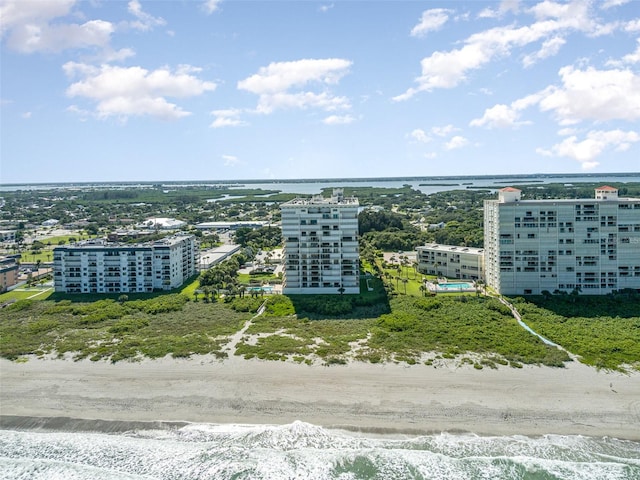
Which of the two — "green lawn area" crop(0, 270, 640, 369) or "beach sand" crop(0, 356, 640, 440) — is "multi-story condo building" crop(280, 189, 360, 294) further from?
"beach sand" crop(0, 356, 640, 440)

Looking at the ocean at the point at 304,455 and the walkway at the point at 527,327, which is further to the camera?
the walkway at the point at 527,327

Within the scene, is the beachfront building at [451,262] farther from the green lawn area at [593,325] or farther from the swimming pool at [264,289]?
the swimming pool at [264,289]

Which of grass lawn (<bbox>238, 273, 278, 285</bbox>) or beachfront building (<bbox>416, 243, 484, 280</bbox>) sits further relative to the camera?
grass lawn (<bbox>238, 273, 278, 285</bbox>)

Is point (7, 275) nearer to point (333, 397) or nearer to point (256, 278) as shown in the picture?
point (256, 278)

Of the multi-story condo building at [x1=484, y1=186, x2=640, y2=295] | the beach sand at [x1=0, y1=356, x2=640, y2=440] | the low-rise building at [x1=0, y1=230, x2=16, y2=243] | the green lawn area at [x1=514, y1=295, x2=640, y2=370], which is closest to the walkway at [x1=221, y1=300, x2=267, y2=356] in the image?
the beach sand at [x1=0, y1=356, x2=640, y2=440]

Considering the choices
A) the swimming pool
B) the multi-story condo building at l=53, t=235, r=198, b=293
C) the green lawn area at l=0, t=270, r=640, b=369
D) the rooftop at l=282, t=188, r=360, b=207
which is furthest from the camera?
the multi-story condo building at l=53, t=235, r=198, b=293

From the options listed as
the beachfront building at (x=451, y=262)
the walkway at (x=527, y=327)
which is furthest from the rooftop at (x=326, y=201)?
the walkway at (x=527, y=327)

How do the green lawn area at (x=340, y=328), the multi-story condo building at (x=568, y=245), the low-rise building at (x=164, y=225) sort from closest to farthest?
the green lawn area at (x=340, y=328)
the multi-story condo building at (x=568, y=245)
the low-rise building at (x=164, y=225)
